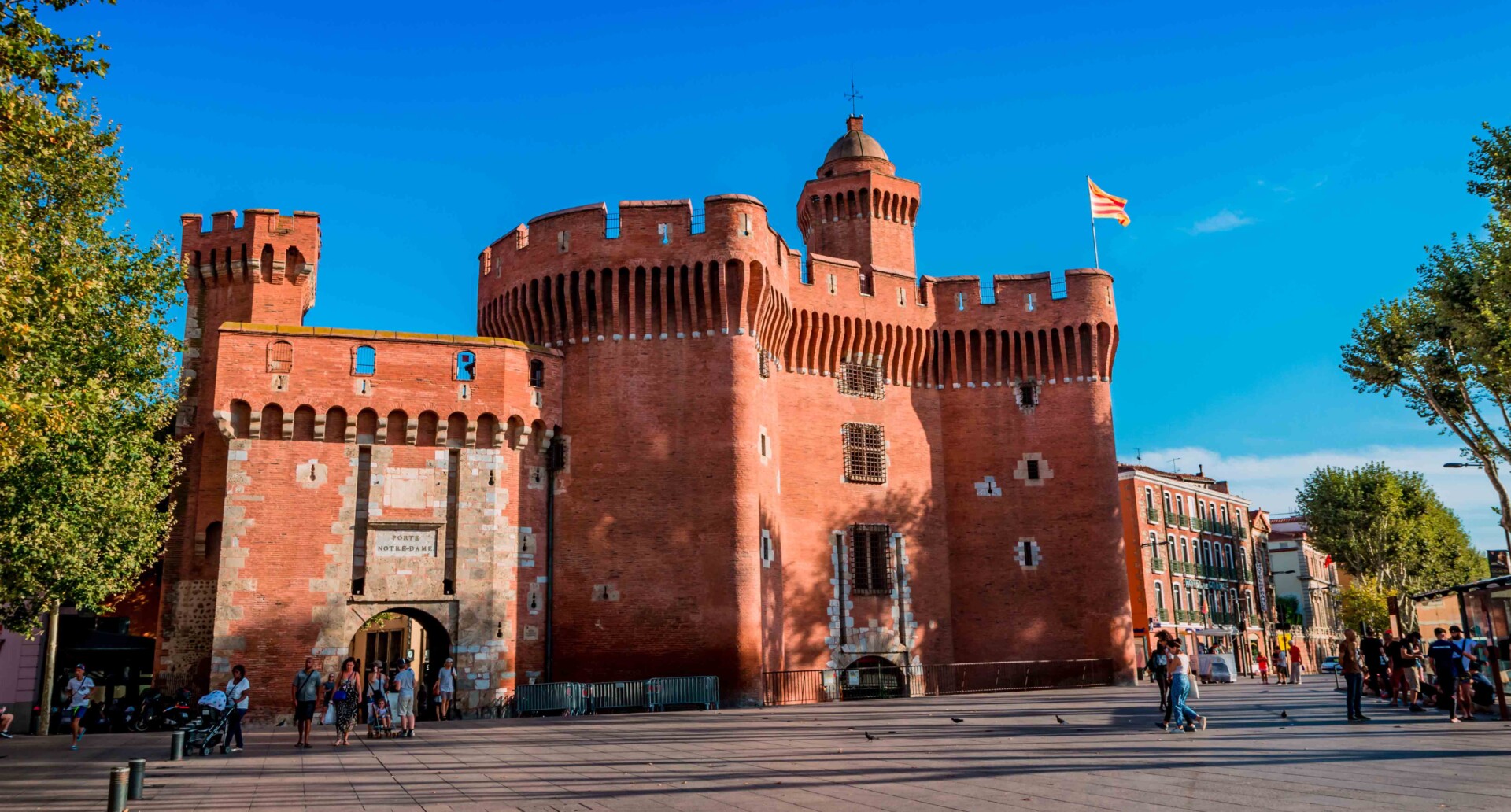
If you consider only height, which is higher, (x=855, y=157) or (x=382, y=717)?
(x=855, y=157)

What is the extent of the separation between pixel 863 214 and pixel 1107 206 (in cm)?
909

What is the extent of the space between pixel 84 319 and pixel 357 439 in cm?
783

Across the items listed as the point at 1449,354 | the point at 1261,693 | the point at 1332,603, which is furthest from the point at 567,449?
the point at 1332,603

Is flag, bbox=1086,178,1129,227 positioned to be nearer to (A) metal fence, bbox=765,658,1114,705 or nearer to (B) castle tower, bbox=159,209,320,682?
(A) metal fence, bbox=765,658,1114,705

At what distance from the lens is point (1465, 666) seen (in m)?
19.3

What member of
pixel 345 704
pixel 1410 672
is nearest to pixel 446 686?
pixel 345 704

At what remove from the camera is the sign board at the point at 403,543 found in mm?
29625

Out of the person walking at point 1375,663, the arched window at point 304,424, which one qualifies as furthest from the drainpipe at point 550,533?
the person walking at point 1375,663

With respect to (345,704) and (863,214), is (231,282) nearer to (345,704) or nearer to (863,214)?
(345,704)

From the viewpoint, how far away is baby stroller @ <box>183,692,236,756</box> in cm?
1944

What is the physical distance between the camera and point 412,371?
3098 centimetres

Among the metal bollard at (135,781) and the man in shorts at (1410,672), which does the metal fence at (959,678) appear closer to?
the man in shorts at (1410,672)

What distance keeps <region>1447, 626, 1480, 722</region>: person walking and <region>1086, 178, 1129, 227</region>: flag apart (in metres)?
23.9

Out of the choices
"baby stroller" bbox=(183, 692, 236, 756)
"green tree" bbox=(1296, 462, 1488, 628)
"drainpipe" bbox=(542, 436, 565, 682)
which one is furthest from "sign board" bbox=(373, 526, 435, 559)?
"green tree" bbox=(1296, 462, 1488, 628)
